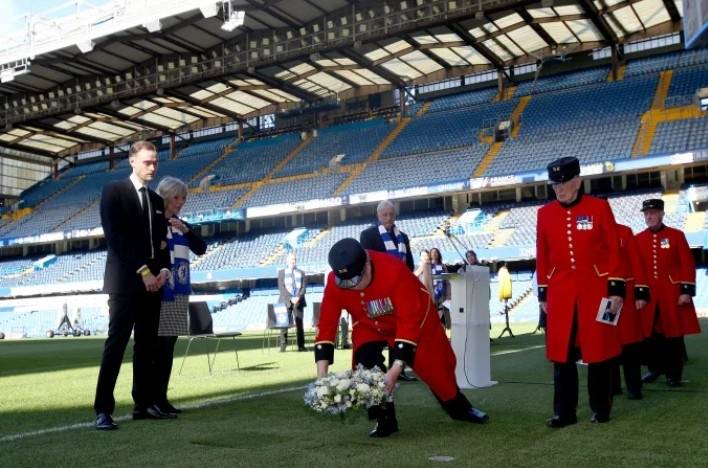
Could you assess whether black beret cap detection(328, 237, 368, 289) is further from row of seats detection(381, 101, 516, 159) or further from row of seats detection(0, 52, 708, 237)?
row of seats detection(381, 101, 516, 159)

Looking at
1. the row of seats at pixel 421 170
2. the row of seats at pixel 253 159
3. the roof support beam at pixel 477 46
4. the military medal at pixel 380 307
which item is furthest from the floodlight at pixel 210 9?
the military medal at pixel 380 307

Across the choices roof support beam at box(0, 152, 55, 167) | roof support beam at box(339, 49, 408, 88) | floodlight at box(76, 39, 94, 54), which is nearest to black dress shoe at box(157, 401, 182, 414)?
roof support beam at box(339, 49, 408, 88)

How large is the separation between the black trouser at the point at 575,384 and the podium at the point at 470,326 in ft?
6.78

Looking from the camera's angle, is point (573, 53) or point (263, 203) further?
point (263, 203)

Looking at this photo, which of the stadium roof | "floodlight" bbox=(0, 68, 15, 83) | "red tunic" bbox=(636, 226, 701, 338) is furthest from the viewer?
"floodlight" bbox=(0, 68, 15, 83)

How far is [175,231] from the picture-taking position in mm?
6461

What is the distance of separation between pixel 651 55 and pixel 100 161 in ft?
114

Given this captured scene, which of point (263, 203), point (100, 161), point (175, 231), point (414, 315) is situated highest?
point (100, 161)

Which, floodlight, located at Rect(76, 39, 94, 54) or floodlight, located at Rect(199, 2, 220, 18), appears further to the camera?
floodlight, located at Rect(76, 39, 94, 54)

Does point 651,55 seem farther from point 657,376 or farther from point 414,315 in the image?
point 414,315

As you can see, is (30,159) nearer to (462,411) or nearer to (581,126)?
(581,126)

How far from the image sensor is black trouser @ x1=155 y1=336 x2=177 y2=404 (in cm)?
594

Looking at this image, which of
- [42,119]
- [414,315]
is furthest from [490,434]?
[42,119]

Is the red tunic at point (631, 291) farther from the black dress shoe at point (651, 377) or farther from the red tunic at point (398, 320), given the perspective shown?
the red tunic at point (398, 320)
